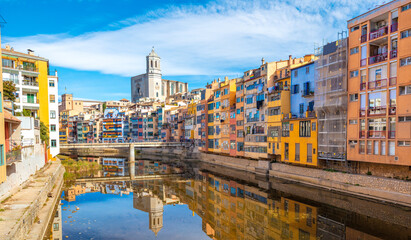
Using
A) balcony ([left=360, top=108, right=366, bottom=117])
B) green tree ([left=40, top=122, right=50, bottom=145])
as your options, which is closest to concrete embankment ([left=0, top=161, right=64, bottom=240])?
green tree ([left=40, top=122, right=50, bottom=145])

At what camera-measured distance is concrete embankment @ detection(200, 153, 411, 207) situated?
1123 inches

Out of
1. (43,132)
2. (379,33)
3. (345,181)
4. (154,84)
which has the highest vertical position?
(154,84)

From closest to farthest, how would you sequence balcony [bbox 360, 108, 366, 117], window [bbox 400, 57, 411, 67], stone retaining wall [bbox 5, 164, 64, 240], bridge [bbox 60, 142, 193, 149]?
stone retaining wall [bbox 5, 164, 64, 240] < window [bbox 400, 57, 411, 67] < balcony [bbox 360, 108, 366, 117] < bridge [bbox 60, 142, 193, 149]

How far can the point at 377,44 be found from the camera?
3356cm

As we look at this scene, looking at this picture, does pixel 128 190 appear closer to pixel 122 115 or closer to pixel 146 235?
pixel 146 235

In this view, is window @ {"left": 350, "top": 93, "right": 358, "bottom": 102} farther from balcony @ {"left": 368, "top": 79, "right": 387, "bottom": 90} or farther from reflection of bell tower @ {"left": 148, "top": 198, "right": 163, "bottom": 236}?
reflection of bell tower @ {"left": 148, "top": 198, "right": 163, "bottom": 236}

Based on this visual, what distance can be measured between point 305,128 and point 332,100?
21.9 ft

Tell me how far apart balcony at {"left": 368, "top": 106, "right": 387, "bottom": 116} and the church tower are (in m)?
154

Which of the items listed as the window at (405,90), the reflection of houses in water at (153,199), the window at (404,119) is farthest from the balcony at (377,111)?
the reflection of houses in water at (153,199)

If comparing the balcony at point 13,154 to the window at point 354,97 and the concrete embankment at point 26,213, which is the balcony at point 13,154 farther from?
the window at point 354,97

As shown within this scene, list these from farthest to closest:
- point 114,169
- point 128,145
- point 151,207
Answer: point 128,145, point 114,169, point 151,207

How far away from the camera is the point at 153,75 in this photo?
592 feet

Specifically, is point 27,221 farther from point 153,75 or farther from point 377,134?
point 153,75

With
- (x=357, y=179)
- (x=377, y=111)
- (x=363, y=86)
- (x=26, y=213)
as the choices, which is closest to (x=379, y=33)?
(x=363, y=86)
